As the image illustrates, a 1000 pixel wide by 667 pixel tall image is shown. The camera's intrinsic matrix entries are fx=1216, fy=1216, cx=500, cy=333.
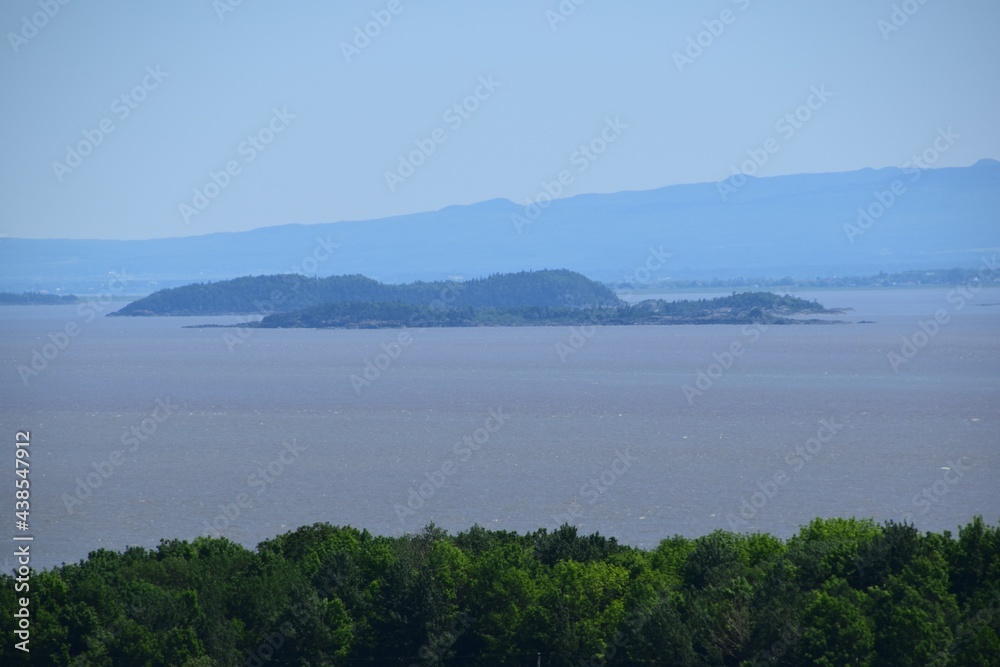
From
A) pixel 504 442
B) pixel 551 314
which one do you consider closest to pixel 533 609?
pixel 504 442

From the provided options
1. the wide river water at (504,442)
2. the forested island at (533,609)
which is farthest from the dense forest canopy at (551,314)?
the forested island at (533,609)

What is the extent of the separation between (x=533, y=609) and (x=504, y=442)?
36.0 metres

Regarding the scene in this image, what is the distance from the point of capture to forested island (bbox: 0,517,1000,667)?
1959cm

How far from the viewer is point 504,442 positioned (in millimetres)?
57250

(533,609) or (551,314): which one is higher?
(551,314)

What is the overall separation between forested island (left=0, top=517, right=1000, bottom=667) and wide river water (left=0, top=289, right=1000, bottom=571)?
1317cm

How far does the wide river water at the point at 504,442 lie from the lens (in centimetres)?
4072

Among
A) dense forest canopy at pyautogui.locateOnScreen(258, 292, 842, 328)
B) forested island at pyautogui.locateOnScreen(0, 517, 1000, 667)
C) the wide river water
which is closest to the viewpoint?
forested island at pyautogui.locateOnScreen(0, 517, 1000, 667)

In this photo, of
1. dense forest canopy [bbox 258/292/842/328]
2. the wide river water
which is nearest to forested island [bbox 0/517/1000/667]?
the wide river water

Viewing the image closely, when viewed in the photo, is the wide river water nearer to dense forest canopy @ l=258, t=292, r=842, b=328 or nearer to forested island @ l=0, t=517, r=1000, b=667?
forested island @ l=0, t=517, r=1000, b=667

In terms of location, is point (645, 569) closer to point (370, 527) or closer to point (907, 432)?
point (370, 527)

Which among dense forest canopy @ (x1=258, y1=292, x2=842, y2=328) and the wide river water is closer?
the wide river water

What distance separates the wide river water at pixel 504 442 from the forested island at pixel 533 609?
13170mm

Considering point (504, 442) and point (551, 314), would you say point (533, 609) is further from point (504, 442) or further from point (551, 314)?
point (551, 314)
